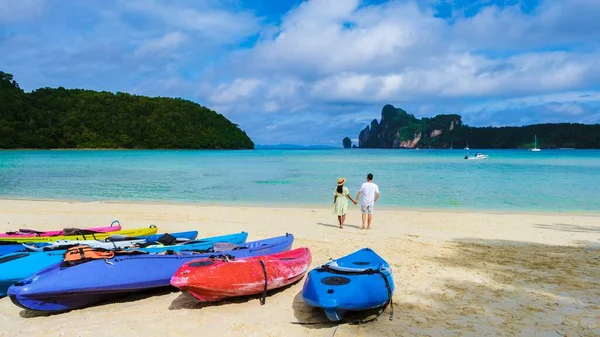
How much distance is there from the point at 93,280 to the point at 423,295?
4.27 metres

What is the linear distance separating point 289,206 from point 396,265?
967 cm

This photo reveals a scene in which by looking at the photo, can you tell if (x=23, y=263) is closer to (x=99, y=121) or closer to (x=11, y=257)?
(x=11, y=257)

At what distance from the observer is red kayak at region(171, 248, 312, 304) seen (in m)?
5.16

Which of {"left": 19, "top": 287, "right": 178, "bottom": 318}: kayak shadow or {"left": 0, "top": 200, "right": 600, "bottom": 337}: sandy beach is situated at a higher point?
{"left": 19, "top": 287, "right": 178, "bottom": 318}: kayak shadow

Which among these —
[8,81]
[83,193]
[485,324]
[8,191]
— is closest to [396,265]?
[485,324]

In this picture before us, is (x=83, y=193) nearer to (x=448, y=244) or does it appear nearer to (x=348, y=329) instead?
(x=448, y=244)

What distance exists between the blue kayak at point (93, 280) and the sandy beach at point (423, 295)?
0.19 m

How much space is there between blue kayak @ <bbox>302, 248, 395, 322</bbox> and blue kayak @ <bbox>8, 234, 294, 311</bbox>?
153 centimetres

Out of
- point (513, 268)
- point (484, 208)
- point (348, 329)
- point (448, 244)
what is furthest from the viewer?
point (484, 208)

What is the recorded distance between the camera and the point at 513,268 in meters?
7.23

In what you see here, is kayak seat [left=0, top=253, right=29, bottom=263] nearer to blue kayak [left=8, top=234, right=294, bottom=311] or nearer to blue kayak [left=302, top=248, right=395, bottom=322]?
blue kayak [left=8, top=234, right=294, bottom=311]

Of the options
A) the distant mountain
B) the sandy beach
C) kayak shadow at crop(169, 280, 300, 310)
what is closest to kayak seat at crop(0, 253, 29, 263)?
the sandy beach

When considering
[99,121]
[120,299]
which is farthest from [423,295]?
[99,121]

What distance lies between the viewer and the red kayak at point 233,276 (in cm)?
516
